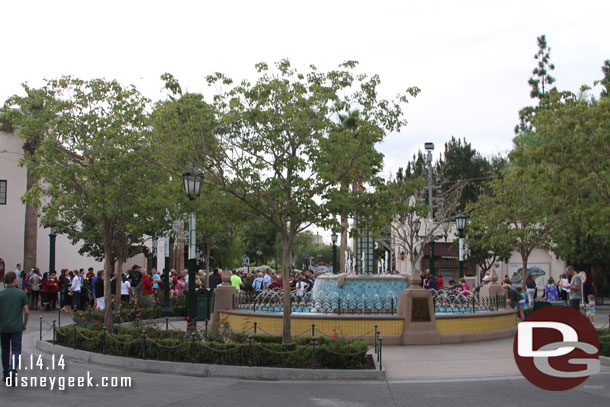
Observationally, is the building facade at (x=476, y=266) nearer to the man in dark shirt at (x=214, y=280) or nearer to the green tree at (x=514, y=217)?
the green tree at (x=514, y=217)

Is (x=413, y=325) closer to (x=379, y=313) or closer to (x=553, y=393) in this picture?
(x=379, y=313)

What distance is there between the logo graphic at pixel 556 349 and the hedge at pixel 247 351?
124 inches

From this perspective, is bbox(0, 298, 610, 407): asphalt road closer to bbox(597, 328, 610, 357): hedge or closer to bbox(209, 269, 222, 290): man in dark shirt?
bbox(597, 328, 610, 357): hedge

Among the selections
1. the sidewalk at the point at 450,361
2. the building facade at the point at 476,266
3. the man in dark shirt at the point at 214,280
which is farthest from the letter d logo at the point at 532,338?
the building facade at the point at 476,266

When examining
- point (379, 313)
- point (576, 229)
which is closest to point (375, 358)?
point (379, 313)

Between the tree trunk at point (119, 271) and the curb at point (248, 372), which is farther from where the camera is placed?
the tree trunk at point (119, 271)

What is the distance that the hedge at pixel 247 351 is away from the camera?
12234mm

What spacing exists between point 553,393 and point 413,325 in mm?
6343

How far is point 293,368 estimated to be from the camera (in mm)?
12070

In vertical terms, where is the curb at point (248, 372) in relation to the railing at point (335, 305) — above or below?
below

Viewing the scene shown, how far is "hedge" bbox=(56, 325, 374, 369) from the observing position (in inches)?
482

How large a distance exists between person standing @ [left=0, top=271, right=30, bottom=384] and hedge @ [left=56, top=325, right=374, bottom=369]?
294 cm

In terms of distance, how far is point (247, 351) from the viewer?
12.4 meters

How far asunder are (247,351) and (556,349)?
5.98 m
